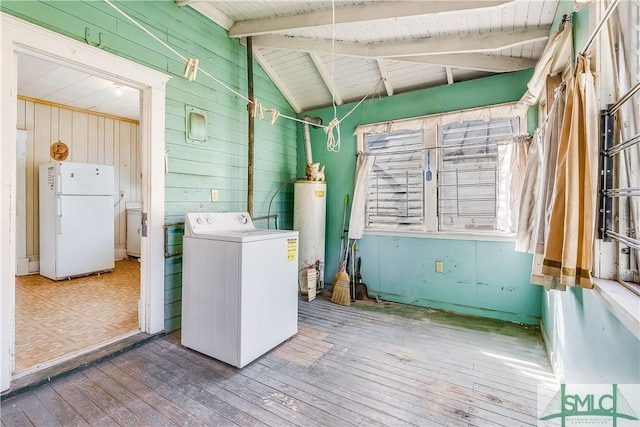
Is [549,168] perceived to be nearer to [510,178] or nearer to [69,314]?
[510,178]

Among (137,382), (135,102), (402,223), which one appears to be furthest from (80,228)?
(402,223)

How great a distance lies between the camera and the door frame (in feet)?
5.39

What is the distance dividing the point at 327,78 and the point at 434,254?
235cm

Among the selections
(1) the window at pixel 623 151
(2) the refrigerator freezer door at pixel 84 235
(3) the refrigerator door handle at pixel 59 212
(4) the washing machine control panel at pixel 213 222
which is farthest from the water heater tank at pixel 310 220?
(3) the refrigerator door handle at pixel 59 212

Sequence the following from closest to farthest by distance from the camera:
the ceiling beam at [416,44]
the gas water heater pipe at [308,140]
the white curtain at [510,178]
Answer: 1. the ceiling beam at [416,44]
2. the white curtain at [510,178]
3. the gas water heater pipe at [308,140]

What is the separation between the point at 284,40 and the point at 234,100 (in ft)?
2.62

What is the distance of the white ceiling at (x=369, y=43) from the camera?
7.31 ft

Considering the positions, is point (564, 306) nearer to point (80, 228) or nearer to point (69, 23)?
point (69, 23)

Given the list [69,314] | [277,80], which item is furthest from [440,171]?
[69,314]

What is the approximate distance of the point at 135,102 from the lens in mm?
4465

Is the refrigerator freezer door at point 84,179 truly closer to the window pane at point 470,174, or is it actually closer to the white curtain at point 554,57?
the window pane at point 470,174

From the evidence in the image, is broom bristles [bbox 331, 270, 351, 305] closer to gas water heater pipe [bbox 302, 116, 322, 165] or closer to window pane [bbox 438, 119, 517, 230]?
window pane [bbox 438, 119, 517, 230]

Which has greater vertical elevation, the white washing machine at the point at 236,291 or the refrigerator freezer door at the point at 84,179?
the refrigerator freezer door at the point at 84,179

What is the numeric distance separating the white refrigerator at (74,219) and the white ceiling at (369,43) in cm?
118
